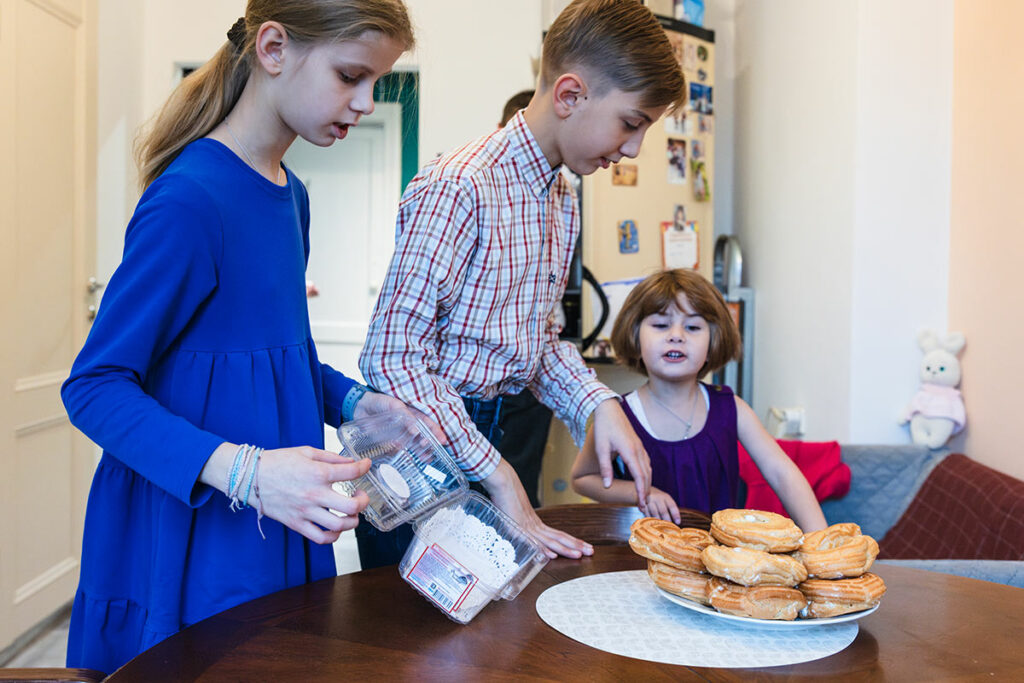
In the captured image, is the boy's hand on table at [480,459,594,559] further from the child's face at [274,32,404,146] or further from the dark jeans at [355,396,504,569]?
the child's face at [274,32,404,146]

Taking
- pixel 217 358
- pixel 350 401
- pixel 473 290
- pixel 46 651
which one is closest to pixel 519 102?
pixel 473 290

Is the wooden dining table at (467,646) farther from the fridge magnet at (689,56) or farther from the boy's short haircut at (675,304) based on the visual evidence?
the fridge magnet at (689,56)

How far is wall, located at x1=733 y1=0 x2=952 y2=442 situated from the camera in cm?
269

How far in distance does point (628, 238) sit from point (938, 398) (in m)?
1.49

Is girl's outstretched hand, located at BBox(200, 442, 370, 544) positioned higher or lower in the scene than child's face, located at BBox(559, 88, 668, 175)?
lower

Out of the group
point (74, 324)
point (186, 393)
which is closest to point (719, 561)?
point (186, 393)

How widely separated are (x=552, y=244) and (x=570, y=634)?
69 centimetres

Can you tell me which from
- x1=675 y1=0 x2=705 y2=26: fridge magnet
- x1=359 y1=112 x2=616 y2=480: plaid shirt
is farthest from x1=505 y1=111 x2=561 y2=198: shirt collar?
x1=675 y1=0 x2=705 y2=26: fridge magnet

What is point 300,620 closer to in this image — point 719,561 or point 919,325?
point 719,561

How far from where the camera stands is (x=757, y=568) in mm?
976

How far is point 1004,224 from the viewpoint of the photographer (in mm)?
2381

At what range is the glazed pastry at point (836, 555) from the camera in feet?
3.26

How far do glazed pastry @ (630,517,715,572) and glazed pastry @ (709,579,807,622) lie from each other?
2.4 inches

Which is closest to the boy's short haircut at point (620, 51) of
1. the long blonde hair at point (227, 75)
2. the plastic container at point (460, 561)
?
the long blonde hair at point (227, 75)
